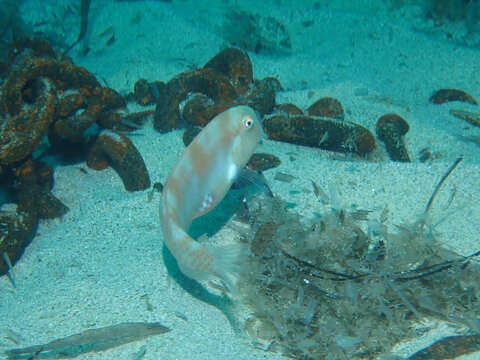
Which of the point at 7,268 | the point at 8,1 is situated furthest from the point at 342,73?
the point at 8,1

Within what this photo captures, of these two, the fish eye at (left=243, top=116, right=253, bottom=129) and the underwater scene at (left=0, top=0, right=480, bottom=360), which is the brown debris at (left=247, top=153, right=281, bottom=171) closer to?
the underwater scene at (left=0, top=0, right=480, bottom=360)

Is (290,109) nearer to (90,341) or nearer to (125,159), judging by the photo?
(125,159)

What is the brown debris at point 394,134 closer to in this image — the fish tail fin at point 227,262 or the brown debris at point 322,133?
the brown debris at point 322,133

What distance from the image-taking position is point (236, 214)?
3.23 meters

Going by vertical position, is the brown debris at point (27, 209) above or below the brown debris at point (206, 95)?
below

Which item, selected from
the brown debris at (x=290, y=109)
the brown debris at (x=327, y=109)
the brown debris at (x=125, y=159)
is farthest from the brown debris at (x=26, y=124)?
the brown debris at (x=327, y=109)

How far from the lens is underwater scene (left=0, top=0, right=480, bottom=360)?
2102 mm

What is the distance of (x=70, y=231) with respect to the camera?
3.36m

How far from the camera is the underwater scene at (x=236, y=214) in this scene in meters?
2.10

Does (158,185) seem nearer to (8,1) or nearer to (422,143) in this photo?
(422,143)

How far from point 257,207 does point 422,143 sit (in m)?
3.20

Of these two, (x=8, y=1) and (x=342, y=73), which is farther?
(x=8, y=1)

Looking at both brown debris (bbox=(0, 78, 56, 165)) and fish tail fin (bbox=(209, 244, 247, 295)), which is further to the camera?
brown debris (bbox=(0, 78, 56, 165))

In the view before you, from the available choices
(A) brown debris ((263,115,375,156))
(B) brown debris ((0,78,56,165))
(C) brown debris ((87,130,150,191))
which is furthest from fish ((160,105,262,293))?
(A) brown debris ((263,115,375,156))
